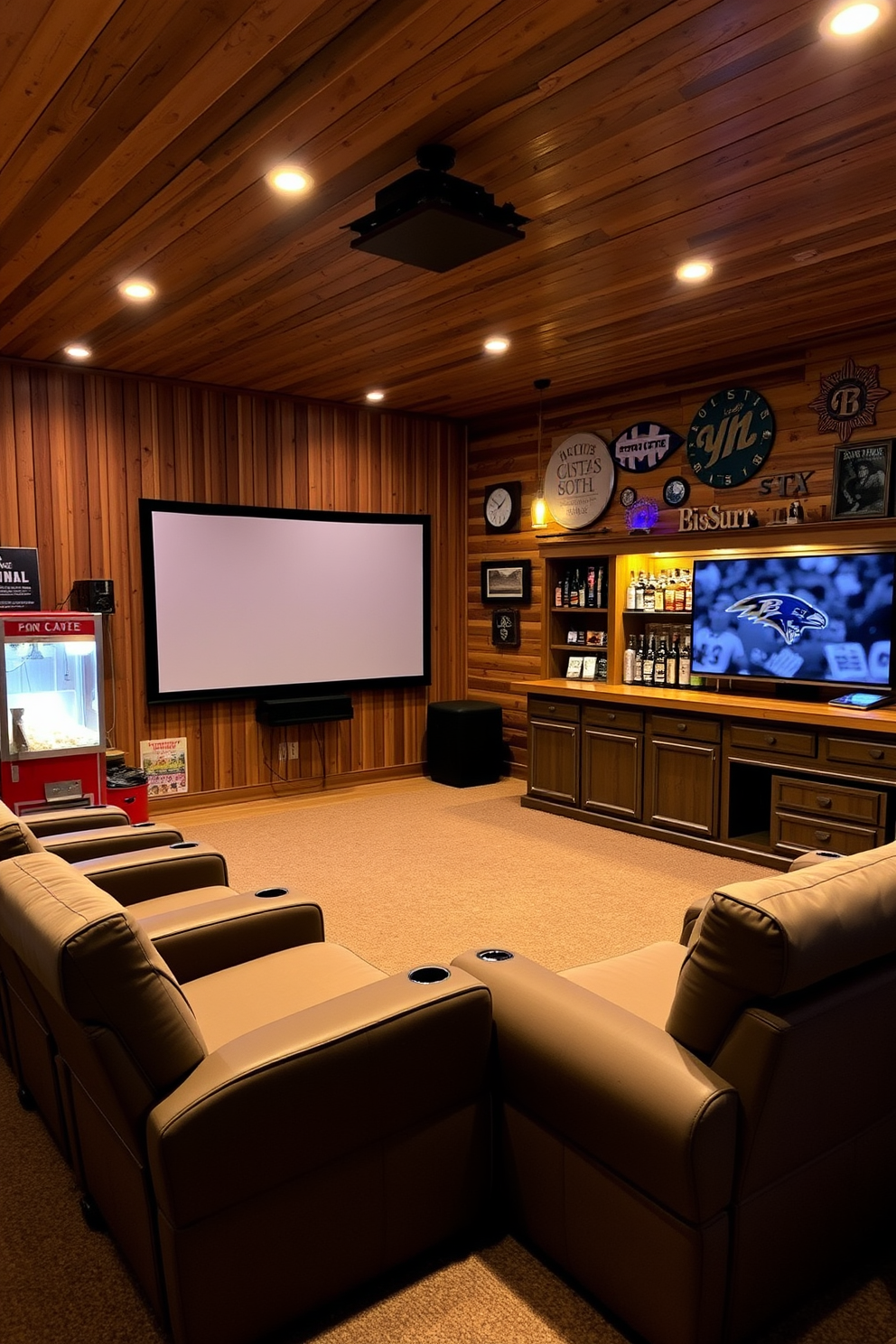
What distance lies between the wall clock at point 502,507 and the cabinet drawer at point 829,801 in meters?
3.27

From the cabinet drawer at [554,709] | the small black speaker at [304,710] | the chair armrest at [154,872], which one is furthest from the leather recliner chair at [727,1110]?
the small black speaker at [304,710]

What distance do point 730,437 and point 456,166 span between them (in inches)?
121

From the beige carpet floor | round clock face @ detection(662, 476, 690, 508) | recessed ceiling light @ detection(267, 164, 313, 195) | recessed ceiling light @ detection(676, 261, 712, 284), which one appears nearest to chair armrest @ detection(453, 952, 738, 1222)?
the beige carpet floor

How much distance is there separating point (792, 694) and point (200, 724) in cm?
390

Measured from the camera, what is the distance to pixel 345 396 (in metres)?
6.54

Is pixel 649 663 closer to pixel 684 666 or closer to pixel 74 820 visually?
pixel 684 666

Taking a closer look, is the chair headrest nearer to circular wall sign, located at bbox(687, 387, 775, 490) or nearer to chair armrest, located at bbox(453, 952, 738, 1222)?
chair armrest, located at bbox(453, 952, 738, 1222)

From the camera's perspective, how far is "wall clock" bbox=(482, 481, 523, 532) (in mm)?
7102

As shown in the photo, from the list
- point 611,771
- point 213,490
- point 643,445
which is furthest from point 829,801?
point 213,490

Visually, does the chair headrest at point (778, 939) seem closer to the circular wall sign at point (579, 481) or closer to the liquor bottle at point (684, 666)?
the liquor bottle at point (684, 666)

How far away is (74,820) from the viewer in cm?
339

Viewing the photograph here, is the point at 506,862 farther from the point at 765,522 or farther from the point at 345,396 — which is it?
the point at 345,396

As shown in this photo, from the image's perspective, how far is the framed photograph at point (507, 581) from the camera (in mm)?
7086

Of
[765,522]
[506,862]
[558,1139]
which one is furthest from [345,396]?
[558,1139]
